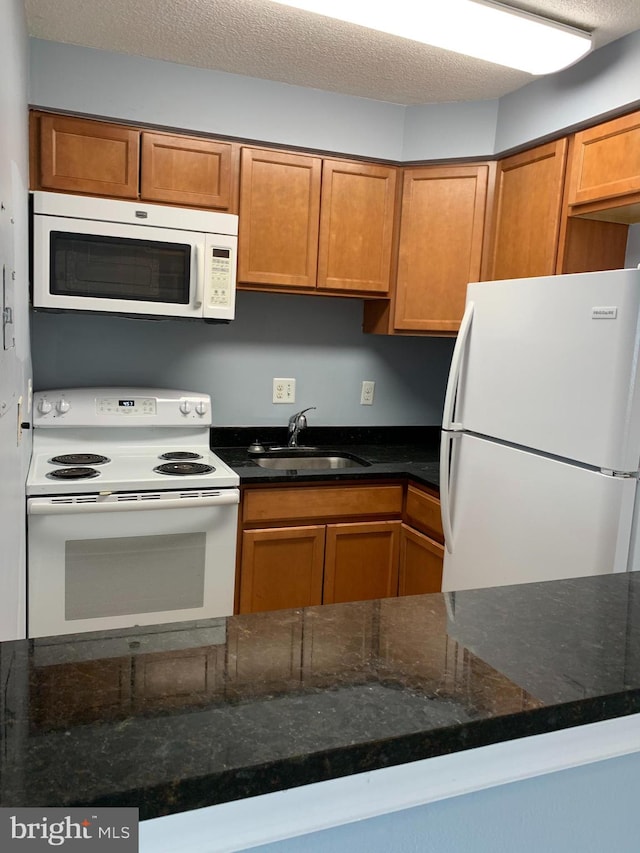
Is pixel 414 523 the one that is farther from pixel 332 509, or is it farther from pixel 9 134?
pixel 9 134

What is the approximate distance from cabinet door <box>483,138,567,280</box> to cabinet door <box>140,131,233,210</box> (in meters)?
1.14

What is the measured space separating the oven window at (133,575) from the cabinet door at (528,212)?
1653mm

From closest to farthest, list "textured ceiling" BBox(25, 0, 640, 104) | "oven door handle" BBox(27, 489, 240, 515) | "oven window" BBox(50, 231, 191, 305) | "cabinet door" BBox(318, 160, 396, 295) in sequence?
1. "textured ceiling" BBox(25, 0, 640, 104)
2. "oven door handle" BBox(27, 489, 240, 515)
3. "oven window" BBox(50, 231, 191, 305)
4. "cabinet door" BBox(318, 160, 396, 295)

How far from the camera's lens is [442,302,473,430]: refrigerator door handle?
91.1 inches

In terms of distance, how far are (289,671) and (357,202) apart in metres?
2.55

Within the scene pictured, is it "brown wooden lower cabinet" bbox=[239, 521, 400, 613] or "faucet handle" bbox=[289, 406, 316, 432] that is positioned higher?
"faucet handle" bbox=[289, 406, 316, 432]

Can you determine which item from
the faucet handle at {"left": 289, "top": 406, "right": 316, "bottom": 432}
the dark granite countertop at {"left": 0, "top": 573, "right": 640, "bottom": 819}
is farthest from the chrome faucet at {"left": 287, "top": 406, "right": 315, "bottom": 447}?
the dark granite countertop at {"left": 0, "top": 573, "right": 640, "bottom": 819}

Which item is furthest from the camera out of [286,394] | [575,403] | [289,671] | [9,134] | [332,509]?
[286,394]

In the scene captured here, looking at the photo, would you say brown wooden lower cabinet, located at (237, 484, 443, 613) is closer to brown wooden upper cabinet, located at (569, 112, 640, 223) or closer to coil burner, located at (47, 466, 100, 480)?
coil burner, located at (47, 466, 100, 480)

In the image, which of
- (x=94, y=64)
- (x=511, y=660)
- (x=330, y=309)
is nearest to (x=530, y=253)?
(x=330, y=309)

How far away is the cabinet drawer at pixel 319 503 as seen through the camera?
2664 mm

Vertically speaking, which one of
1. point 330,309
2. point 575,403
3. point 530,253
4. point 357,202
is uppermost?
point 357,202

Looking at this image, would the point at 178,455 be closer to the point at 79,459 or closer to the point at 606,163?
the point at 79,459

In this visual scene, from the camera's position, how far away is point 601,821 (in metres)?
0.76
